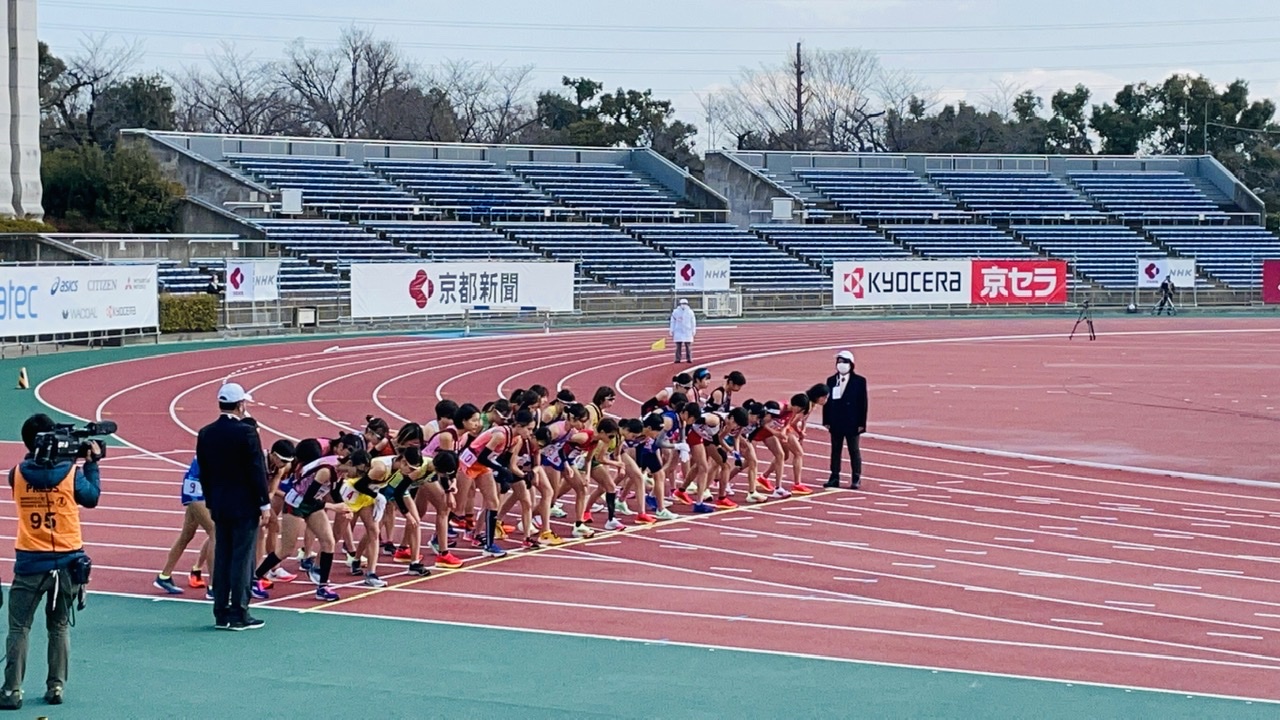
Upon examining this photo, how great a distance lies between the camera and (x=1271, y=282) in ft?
199

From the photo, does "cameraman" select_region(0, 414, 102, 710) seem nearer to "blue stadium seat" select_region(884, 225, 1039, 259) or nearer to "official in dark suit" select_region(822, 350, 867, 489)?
"official in dark suit" select_region(822, 350, 867, 489)

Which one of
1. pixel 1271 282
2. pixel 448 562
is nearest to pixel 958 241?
pixel 1271 282

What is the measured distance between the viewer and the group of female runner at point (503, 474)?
11508 mm

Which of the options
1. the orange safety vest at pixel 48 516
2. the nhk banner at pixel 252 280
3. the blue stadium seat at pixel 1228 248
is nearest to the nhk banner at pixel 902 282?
the blue stadium seat at pixel 1228 248

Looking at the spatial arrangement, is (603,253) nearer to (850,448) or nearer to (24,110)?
(24,110)

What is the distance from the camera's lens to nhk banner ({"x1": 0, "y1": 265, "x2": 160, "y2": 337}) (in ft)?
106

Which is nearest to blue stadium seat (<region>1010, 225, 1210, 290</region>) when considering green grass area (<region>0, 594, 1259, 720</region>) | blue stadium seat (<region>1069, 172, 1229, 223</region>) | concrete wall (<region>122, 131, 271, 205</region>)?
blue stadium seat (<region>1069, 172, 1229, 223</region>)

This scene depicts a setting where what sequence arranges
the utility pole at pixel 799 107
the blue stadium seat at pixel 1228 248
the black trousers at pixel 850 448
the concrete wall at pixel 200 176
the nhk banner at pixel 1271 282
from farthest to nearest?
the utility pole at pixel 799 107 → the blue stadium seat at pixel 1228 248 → the nhk banner at pixel 1271 282 → the concrete wall at pixel 200 176 → the black trousers at pixel 850 448

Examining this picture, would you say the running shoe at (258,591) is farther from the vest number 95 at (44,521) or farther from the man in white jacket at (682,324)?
the man in white jacket at (682,324)

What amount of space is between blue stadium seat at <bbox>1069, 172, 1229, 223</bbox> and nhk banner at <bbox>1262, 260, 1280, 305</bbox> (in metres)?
6.98

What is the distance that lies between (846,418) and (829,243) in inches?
1707

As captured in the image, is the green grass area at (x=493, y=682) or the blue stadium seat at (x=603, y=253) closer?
the green grass area at (x=493, y=682)

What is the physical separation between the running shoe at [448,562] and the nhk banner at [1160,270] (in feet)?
167

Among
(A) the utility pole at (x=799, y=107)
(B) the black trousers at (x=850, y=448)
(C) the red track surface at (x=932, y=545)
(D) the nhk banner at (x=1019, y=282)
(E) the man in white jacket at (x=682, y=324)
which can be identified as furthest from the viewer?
(A) the utility pole at (x=799, y=107)
